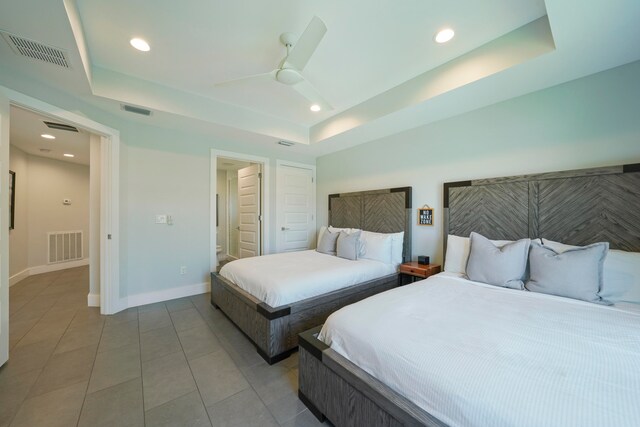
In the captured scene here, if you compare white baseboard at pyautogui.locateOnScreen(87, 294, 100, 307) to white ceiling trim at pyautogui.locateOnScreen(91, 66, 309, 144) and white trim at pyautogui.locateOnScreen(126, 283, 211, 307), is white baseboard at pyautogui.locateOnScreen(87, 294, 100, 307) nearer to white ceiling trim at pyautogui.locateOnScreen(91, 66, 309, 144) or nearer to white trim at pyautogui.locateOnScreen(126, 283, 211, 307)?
white trim at pyautogui.locateOnScreen(126, 283, 211, 307)

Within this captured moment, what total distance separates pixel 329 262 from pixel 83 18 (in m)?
3.13

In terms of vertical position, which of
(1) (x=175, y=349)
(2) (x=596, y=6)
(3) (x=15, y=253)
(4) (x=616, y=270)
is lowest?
(1) (x=175, y=349)

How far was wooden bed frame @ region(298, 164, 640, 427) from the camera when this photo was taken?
114 centimetres

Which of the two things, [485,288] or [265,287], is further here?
[265,287]

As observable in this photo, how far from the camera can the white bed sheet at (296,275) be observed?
2156mm

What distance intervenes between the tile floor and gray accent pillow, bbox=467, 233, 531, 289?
5.72 ft

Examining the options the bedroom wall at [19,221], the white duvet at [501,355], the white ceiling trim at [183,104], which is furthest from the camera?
the bedroom wall at [19,221]

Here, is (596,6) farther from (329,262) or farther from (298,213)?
(298,213)

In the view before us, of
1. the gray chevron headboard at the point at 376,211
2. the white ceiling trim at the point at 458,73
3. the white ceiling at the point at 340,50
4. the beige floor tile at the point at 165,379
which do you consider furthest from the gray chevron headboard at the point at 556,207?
the beige floor tile at the point at 165,379

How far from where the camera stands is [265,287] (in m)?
2.19

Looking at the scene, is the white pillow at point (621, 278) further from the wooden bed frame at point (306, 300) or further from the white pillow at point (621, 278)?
the wooden bed frame at point (306, 300)

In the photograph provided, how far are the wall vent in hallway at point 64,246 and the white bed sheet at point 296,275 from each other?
4632mm

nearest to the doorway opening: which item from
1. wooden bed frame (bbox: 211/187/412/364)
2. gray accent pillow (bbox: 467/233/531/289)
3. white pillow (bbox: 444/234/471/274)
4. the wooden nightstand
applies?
wooden bed frame (bbox: 211/187/412/364)

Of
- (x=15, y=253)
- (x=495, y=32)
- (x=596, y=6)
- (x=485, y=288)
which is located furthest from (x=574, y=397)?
(x=15, y=253)
